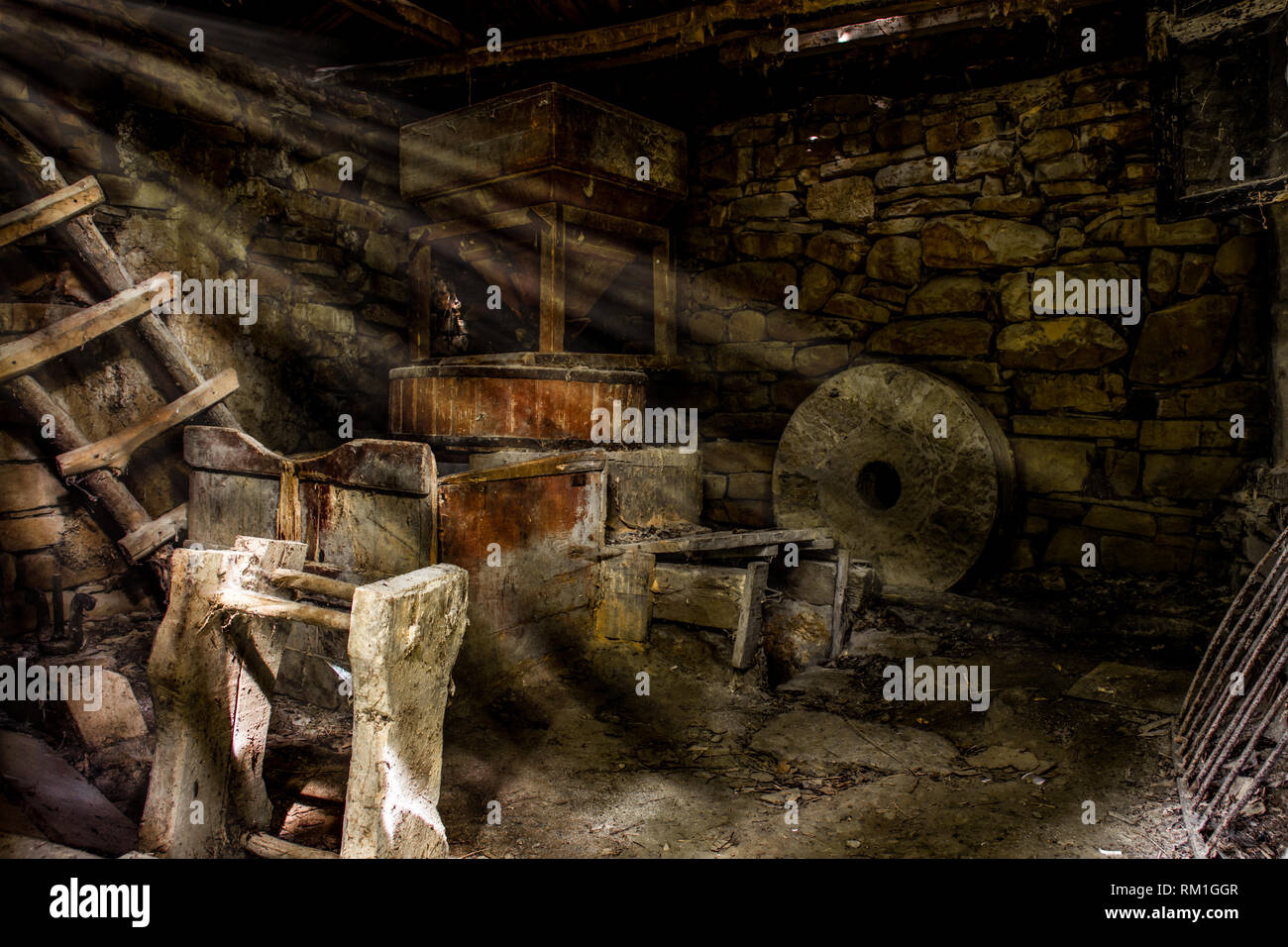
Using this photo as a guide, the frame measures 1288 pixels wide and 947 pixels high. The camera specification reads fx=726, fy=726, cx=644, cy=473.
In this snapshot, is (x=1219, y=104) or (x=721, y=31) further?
(x=721, y=31)

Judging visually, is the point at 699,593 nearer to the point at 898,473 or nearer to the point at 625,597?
the point at 625,597

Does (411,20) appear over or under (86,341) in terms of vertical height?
over

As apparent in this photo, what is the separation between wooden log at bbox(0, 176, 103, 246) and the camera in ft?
10.3

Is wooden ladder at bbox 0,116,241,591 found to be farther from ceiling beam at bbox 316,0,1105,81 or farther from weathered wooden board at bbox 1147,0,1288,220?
weathered wooden board at bbox 1147,0,1288,220

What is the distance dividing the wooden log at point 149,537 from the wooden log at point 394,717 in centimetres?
228

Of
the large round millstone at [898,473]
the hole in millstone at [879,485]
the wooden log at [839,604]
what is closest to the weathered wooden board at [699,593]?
the wooden log at [839,604]

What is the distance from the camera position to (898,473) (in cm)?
Result: 452

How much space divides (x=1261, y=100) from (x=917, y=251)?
74.7 inches

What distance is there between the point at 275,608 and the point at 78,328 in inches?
88.1

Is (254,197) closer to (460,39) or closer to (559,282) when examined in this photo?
(460,39)

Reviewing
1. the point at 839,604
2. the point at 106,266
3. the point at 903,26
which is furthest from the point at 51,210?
the point at 903,26

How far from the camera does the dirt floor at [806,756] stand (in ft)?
7.66

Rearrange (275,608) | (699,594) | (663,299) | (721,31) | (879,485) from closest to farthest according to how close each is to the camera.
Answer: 1. (275,608)
2. (699,594)
3. (721,31)
4. (879,485)
5. (663,299)

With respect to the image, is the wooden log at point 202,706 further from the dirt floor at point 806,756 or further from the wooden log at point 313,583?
the dirt floor at point 806,756
